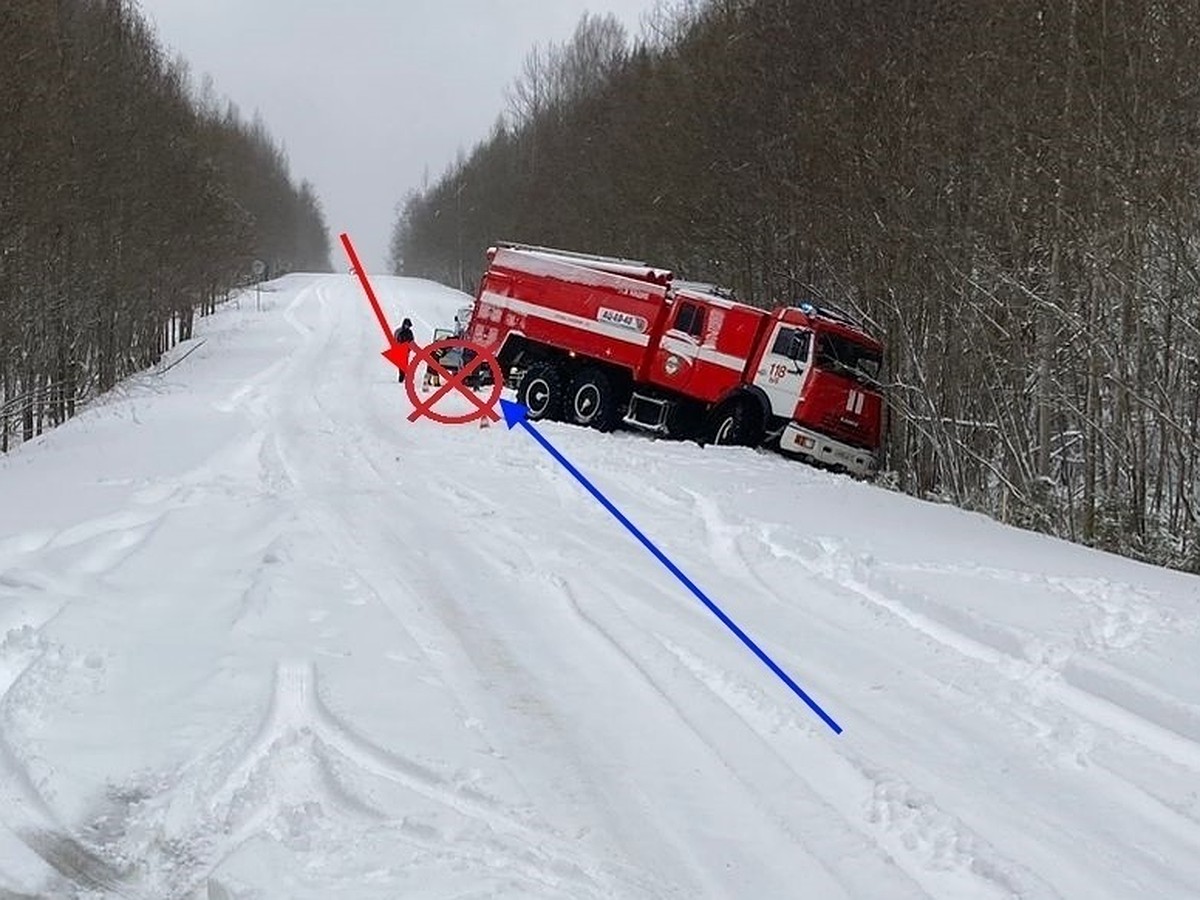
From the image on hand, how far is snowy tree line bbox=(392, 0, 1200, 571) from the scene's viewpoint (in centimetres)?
1078

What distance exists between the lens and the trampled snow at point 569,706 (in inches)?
153

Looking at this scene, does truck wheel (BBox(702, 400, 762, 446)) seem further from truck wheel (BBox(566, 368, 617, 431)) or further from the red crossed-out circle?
the red crossed-out circle

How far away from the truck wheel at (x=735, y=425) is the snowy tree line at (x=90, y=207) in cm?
1042

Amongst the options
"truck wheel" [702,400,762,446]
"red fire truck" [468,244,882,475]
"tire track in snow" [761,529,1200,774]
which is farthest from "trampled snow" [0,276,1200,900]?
"truck wheel" [702,400,762,446]

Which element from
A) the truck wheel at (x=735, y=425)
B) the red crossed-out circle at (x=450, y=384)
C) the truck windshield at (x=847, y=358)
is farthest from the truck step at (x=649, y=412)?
the red crossed-out circle at (x=450, y=384)

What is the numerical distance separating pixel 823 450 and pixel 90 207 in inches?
557

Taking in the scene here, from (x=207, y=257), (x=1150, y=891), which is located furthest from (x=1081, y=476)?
(x=207, y=257)

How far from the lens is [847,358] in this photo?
56.7ft

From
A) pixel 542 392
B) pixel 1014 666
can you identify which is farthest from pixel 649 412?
pixel 1014 666

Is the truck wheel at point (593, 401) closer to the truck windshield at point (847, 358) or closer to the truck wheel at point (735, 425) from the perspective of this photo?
the truck wheel at point (735, 425)

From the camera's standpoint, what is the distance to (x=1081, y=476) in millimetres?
13172

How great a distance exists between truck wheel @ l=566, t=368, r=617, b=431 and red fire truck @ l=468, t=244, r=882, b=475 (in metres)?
0.02

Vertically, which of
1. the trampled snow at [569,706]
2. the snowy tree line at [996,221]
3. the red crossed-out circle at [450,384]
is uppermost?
the snowy tree line at [996,221]

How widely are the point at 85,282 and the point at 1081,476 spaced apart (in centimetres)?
1825
